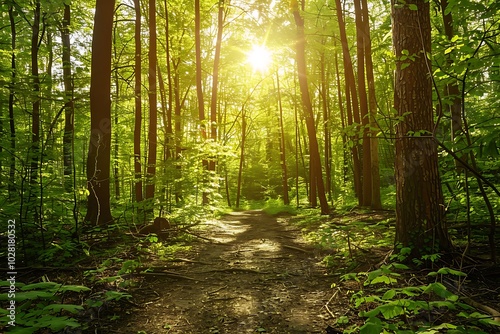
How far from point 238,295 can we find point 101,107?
19.7 feet

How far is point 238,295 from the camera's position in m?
4.77

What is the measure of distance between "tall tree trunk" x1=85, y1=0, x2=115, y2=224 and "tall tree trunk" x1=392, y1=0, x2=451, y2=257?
6.85m

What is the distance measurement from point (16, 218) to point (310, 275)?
222 inches

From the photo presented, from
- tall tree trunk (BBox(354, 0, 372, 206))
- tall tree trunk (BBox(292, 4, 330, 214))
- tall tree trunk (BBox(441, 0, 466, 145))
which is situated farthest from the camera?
tall tree trunk (BBox(292, 4, 330, 214))

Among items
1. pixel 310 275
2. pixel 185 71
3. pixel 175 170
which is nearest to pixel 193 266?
pixel 310 275

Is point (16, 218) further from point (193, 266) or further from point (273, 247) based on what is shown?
point (273, 247)

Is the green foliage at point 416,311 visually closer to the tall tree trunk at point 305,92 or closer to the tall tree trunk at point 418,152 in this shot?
the tall tree trunk at point 418,152

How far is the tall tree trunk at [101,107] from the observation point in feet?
A: 25.1

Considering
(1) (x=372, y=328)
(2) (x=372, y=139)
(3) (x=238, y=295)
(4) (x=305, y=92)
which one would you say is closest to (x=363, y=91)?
(2) (x=372, y=139)

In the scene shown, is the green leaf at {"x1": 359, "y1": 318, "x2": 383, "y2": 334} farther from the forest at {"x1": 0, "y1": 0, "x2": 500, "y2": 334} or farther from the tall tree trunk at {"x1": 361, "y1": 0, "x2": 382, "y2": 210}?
the tall tree trunk at {"x1": 361, "y1": 0, "x2": 382, "y2": 210}

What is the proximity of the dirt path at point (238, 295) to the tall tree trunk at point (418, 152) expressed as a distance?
1702 mm

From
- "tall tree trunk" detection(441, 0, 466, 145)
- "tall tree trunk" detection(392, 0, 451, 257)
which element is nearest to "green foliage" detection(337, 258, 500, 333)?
"tall tree trunk" detection(392, 0, 451, 257)

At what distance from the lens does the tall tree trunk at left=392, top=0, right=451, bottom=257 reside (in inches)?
182

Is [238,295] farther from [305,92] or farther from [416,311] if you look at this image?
[305,92]
